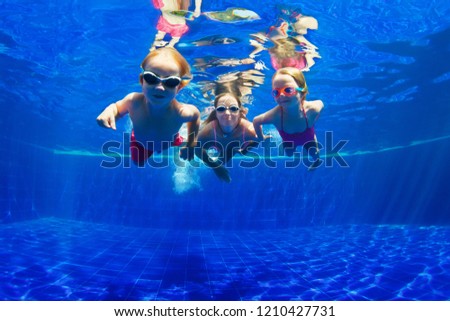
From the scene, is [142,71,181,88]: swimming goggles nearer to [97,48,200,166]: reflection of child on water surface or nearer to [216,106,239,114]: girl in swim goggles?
[97,48,200,166]: reflection of child on water surface

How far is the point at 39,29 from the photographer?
9477 mm

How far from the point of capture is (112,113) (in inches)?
156

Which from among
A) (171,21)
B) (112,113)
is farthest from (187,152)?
(171,21)

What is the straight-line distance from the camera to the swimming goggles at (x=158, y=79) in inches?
150

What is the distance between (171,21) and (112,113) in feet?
16.6

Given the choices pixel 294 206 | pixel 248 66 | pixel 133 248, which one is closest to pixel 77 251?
pixel 133 248

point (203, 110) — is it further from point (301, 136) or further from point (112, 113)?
point (112, 113)

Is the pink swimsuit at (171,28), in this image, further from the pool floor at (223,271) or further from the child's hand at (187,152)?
the pool floor at (223,271)

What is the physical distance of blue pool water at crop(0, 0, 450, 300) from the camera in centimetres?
732

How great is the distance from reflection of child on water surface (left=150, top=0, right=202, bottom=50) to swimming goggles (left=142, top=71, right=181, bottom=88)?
4.01 metres

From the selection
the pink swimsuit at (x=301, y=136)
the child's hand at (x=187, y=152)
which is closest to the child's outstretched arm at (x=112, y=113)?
the child's hand at (x=187, y=152)

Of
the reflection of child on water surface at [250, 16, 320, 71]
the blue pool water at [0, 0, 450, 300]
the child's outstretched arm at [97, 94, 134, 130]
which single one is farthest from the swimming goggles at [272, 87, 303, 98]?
the reflection of child on water surface at [250, 16, 320, 71]

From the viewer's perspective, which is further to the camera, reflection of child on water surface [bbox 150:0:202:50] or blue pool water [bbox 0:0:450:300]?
blue pool water [bbox 0:0:450:300]

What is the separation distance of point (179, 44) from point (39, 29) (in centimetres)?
472
